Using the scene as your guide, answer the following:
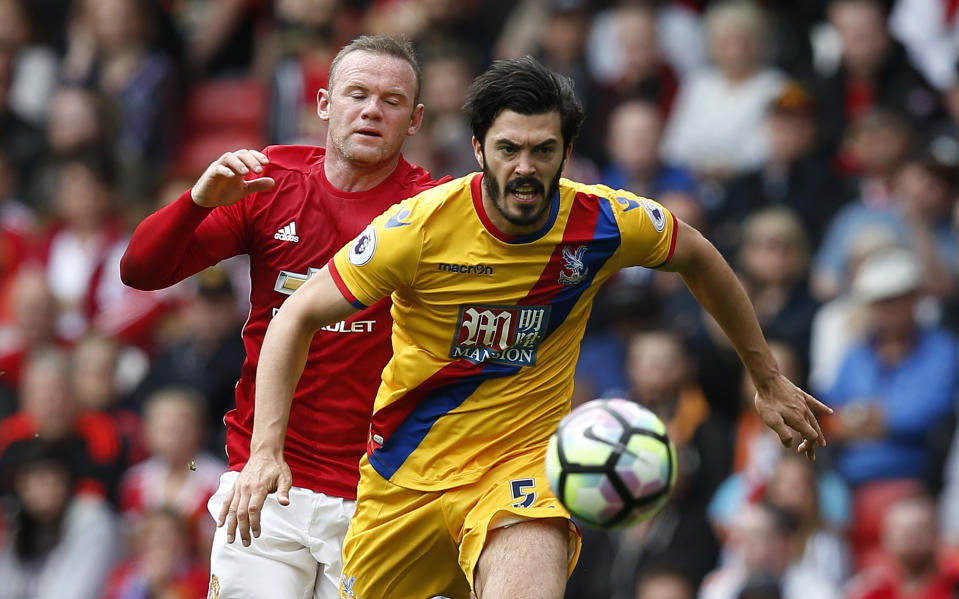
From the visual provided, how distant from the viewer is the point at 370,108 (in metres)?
6.52

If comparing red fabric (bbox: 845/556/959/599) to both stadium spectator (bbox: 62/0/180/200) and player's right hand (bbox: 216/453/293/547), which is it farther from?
stadium spectator (bbox: 62/0/180/200)

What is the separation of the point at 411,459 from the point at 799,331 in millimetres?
4893

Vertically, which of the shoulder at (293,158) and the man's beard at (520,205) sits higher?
the man's beard at (520,205)

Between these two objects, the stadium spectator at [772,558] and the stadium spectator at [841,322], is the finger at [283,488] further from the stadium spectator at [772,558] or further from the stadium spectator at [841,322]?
the stadium spectator at [841,322]

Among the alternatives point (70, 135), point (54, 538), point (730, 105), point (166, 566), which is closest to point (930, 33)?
point (730, 105)

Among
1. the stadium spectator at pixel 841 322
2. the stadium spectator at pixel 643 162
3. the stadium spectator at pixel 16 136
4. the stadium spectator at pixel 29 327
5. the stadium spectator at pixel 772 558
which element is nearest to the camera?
the stadium spectator at pixel 772 558

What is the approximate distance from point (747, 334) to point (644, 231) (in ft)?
2.20

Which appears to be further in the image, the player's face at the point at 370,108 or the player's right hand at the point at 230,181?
the player's face at the point at 370,108

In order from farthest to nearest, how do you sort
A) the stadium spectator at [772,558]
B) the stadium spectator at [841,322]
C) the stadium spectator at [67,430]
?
the stadium spectator at [67,430] < the stadium spectator at [841,322] < the stadium spectator at [772,558]

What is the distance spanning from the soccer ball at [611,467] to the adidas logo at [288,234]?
151cm

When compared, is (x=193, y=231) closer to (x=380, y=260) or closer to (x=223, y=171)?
(x=223, y=171)

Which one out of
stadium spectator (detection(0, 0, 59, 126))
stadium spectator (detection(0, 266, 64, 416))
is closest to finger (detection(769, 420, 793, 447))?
stadium spectator (detection(0, 266, 64, 416))

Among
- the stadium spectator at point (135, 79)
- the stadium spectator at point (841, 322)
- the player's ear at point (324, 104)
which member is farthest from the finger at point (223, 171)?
the stadium spectator at point (135, 79)

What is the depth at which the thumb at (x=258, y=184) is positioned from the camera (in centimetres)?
624
